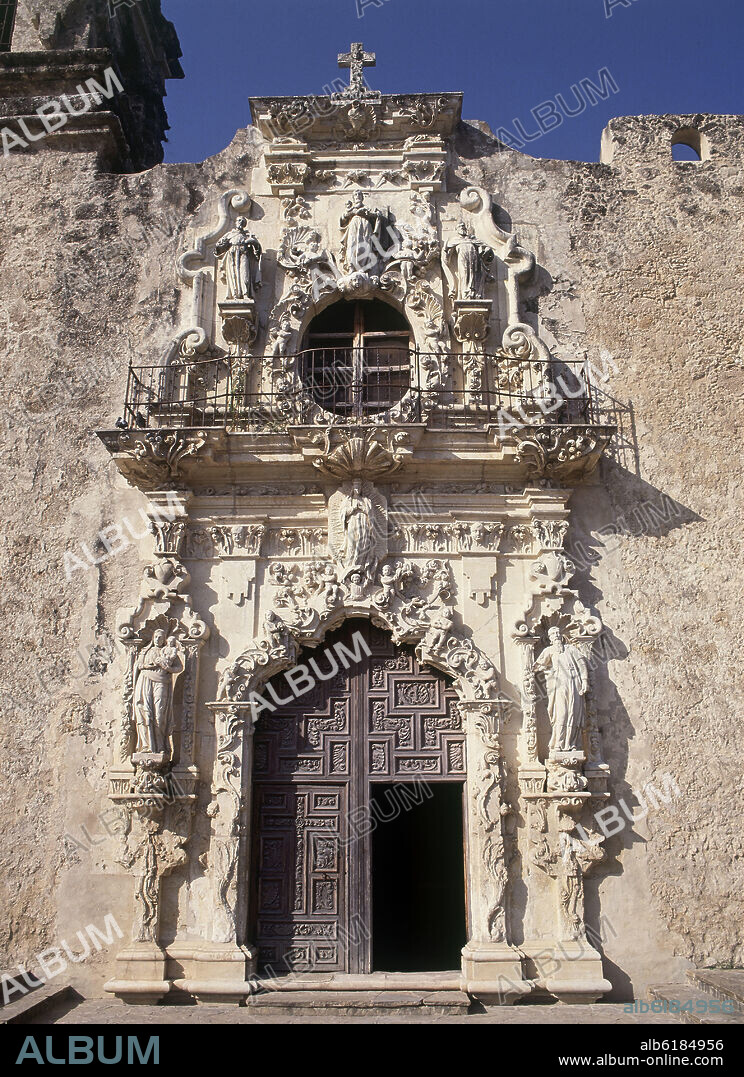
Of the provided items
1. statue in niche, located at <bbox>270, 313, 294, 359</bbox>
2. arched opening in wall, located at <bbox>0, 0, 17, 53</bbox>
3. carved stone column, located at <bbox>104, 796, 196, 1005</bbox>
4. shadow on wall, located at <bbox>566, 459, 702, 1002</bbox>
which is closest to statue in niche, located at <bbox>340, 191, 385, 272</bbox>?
statue in niche, located at <bbox>270, 313, 294, 359</bbox>

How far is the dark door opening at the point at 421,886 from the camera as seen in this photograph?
10.4m

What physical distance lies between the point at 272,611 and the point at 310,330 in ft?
9.33

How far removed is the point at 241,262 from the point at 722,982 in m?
7.02

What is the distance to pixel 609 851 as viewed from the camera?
706 centimetres

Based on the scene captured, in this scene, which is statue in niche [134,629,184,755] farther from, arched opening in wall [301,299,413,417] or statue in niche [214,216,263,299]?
statue in niche [214,216,263,299]

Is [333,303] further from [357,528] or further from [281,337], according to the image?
[357,528]

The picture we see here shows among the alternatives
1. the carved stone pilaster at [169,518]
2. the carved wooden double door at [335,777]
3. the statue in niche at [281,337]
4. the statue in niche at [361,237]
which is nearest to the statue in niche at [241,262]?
the statue in niche at [281,337]

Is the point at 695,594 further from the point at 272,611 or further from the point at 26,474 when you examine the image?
the point at 26,474

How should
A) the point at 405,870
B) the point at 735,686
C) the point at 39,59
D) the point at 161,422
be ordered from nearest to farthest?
the point at 735,686 → the point at 161,422 → the point at 39,59 → the point at 405,870

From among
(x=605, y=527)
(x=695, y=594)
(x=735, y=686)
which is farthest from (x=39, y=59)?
(x=735, y=686)

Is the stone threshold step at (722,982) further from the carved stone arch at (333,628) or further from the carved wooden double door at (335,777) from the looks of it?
the carved stone arch at (333,628)

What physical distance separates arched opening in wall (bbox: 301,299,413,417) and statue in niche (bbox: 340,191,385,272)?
371 mm

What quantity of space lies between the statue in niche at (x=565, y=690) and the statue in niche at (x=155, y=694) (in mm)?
2947

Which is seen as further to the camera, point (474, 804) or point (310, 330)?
point (310, 330)
